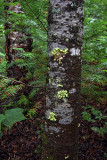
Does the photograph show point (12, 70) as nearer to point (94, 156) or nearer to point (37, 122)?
point (37, 122)

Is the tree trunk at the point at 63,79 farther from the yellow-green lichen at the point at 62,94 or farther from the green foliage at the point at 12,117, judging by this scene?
the green foliage at the point at 12,117

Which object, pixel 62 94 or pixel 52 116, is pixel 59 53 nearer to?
pixel 62 94

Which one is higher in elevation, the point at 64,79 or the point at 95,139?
the point at 64,79

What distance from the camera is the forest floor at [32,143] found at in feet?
9.13

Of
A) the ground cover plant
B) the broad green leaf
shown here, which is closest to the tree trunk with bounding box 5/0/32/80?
the ground cover plant

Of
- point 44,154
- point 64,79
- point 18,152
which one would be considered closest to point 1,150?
point 18,152

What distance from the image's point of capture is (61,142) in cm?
138

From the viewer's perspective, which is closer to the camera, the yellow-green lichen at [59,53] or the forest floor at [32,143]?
the yellow-green lichen at [59,53]

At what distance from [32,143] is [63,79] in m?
2.63

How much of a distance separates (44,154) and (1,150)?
6.70 feet

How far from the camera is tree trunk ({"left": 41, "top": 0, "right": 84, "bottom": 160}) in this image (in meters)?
1.25

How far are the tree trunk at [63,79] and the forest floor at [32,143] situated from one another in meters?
1.68

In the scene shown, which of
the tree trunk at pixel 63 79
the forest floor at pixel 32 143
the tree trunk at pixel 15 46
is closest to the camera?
the tree trunk at pixel 63 79

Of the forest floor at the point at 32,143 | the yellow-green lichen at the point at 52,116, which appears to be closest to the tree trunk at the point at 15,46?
the forest floor at the point at 32,143
